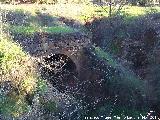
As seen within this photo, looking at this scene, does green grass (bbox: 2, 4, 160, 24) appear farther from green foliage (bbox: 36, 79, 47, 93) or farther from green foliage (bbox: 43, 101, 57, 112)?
green foliage (bbox: 43, 101, 57, 112)

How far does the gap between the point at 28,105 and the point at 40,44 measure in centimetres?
397

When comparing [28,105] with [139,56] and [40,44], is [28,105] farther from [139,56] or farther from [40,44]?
[139,56]

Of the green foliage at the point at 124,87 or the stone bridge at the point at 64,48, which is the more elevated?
the stone bridge at the point at 64,48

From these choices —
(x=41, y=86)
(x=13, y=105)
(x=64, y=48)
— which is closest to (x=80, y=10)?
(x=64, y=48)

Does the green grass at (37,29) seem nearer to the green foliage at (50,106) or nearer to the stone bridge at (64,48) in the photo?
the stone bridge at (64,48)

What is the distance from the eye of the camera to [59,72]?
17.0 m

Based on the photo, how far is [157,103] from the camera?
17938 millimetres

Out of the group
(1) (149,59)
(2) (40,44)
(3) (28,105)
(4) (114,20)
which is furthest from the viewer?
(4) (114,20)

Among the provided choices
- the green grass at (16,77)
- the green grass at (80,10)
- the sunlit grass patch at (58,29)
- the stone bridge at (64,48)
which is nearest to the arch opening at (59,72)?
the stone bridge at (64,48)

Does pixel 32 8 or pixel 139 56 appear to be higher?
pixel 32 8

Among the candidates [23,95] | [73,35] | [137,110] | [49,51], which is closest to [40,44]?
[49,51]

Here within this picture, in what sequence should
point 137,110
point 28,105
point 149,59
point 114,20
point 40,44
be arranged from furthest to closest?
point 114,20 < point 149,59 < point 137,110 < point 40,44 < point 28,105

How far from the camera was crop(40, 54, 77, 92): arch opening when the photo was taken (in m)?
15.0

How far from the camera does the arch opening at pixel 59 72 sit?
15.0 m
